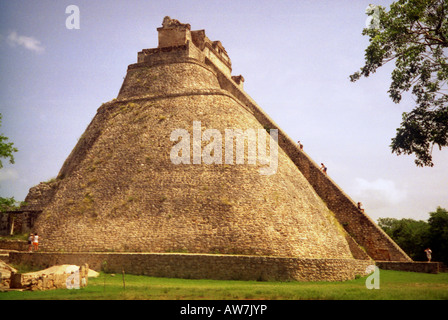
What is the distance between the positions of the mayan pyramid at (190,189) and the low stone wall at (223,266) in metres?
1.21

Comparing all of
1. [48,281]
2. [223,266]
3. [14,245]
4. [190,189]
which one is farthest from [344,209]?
[14,245]

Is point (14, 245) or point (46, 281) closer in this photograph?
point (46, 281)

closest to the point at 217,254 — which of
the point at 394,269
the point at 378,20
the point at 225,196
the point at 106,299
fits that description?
the point at 225,196

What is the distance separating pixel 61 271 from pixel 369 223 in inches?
681

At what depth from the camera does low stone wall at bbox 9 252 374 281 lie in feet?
56.7

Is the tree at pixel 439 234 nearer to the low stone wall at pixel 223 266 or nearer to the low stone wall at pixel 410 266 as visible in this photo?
the low stone wall at pixel 410 266

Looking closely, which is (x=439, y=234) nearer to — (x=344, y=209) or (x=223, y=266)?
(x=344, y=209)

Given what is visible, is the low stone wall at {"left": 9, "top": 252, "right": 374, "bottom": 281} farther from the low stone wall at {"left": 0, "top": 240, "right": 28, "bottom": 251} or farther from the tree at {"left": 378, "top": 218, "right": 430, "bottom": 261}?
the tree at {"left": 378, "top": 218, "right": 430, "bottom": 261}

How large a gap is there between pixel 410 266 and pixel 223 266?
11.3 meters

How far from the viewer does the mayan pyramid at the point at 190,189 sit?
65.3 ft

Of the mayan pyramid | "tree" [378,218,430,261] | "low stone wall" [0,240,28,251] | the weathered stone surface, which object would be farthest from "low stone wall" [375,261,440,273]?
"low stone wall" [0,240,28,251]

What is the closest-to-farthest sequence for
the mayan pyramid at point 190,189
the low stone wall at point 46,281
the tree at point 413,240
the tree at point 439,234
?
the low stone wall at point 46,281 < the mayan pyramid at point 190,189 < the tree at point 439,234 < the tree at point 413,240

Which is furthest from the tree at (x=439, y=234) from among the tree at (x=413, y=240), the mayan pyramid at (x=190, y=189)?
the mayan pyramid at (x=190, y=189)

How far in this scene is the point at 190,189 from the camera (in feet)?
70.7
